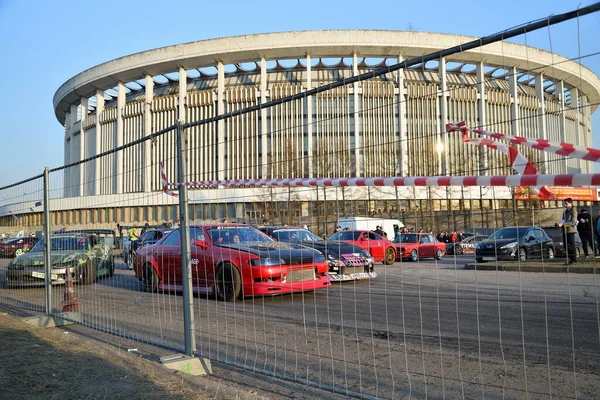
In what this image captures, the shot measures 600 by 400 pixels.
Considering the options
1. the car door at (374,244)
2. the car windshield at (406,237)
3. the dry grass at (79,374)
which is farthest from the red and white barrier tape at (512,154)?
the car door at (374,244)

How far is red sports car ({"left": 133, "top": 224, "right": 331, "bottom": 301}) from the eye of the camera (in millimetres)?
8445

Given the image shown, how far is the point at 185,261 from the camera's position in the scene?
548cm

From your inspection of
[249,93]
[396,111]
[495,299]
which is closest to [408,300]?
[495,299]

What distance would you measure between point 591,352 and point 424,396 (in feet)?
8.53

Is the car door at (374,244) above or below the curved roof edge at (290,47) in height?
below

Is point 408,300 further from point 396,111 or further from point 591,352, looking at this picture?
point 396,111

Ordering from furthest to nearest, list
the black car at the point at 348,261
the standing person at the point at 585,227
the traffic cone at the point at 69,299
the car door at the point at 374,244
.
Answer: the car door at the point at 374,244 → the black car at the point at 348,261 → the traffic cone at the point at 69,299 → the standing person at the point at 585,227

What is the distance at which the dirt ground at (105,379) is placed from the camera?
4277mm

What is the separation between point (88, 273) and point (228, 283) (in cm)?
274

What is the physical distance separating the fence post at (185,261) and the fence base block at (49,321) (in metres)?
3.64

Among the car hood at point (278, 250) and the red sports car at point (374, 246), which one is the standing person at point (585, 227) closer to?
the car hood at point (278, 250)

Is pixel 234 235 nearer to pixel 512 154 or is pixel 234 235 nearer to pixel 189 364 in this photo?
pixel 189 364

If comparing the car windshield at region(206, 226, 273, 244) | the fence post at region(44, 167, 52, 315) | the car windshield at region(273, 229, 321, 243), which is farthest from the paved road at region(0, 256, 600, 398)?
the car windshield at region(206, 226, 273, 244)

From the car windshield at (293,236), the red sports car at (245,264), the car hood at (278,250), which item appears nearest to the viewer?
the car windshield at (293,236)
